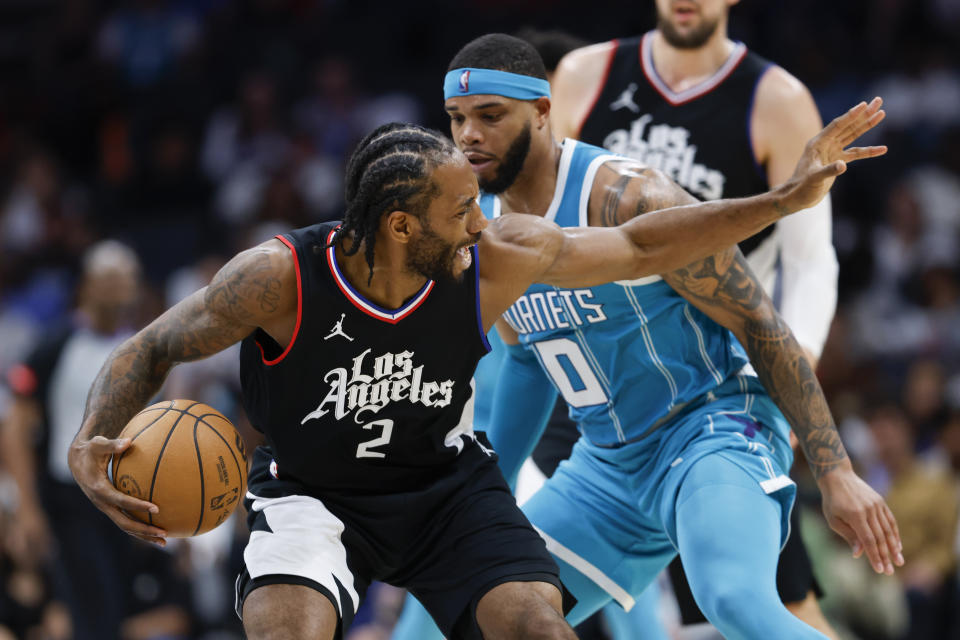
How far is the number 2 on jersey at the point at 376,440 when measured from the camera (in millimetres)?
3756

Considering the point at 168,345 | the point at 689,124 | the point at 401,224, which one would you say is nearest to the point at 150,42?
the point at 689,124

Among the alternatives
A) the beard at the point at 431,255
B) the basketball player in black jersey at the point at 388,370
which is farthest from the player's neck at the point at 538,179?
the beard at the point at 431,255

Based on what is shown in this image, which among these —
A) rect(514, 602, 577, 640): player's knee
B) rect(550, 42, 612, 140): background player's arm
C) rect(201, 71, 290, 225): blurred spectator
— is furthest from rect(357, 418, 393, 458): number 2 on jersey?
rect(201, 71, 290, 225): blurred spectator

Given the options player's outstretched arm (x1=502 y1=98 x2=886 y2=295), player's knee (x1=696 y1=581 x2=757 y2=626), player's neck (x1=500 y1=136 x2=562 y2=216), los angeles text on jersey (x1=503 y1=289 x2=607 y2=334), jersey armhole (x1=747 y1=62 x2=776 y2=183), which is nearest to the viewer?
player's knee (x1=696 y1=581 x2=757 y2=626)

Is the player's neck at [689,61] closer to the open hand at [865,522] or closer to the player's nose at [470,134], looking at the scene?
the player's nose at [470,134]

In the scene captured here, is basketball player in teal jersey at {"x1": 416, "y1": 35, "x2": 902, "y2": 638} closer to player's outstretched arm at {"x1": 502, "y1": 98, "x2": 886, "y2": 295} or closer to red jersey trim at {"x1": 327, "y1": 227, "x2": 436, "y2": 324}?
player's outstretched arm at {"x1": 502, "y1": 98, "x2": 886, "y2": 295}

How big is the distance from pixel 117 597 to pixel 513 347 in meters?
4.11

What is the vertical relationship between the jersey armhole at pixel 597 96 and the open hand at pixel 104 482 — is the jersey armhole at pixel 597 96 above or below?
above

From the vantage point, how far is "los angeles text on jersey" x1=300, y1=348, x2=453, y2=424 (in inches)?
145

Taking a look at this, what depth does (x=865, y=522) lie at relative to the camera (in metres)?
3.83

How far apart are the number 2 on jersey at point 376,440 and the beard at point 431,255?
1.49 feet

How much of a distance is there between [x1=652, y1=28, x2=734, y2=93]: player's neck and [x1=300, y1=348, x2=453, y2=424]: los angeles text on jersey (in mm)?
2126

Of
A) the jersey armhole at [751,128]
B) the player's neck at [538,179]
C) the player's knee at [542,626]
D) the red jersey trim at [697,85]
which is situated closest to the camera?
the player's knee at [542,626]

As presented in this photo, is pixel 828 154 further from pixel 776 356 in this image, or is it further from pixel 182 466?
pixel 182 466
